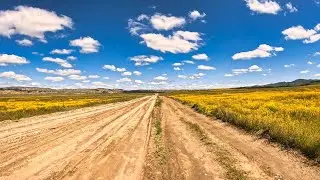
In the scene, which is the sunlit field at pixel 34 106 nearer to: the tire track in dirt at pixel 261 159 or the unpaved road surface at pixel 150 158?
the unpaved road surface at pixel 150 158

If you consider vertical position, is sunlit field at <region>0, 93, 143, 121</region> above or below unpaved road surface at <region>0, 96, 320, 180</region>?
above

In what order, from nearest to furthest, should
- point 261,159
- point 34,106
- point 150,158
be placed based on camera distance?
point 261,159 < point 150,158 < point 34,106

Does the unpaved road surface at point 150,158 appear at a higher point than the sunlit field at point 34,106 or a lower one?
lower

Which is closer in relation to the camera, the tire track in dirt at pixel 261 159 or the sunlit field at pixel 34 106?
the tire track in dirt at pixel 261 159

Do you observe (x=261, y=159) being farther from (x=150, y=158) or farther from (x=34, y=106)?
(x=34, y=106)

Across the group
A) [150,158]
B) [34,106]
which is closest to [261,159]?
[150,158]

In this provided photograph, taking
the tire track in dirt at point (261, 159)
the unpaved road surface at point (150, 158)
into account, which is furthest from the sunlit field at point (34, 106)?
the tire track in dirt at point (261, 159)

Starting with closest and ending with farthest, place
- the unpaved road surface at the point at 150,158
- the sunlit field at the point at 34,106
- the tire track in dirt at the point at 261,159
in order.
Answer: the tire track in dirt at the point at 261,159 → the unpaved road surface at the point at 150,158 → the sunlit field at the point at 34,106

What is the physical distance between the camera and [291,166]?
11031 mm

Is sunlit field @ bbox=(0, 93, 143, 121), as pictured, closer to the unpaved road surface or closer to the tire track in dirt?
the unpaved road surface

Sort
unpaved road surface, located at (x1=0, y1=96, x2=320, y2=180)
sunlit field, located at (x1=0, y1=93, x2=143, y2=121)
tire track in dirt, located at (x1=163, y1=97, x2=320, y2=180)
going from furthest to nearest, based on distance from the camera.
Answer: sunlit field, located at (x1=0, y1=93, x2=143, y2=121)
unpaved road surface, located at (x1=0, y1=96, x2=320, y2=180)
tire track in dirt, located at (x1=163, y1=97, x2=320, y2=180)

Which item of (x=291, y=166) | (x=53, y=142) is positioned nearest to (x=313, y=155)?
(x=291, y=166)

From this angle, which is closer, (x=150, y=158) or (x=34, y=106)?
(x=150, y=158)

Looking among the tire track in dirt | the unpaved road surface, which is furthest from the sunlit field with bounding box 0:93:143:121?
the tire track in dirt
